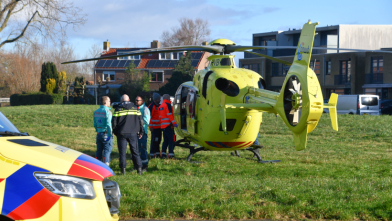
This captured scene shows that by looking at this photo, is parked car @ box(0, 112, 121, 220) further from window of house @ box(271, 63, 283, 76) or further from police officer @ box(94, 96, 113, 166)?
window of house @ box(271, 63, 283, 76)

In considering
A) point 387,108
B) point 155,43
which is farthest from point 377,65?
point 155,43

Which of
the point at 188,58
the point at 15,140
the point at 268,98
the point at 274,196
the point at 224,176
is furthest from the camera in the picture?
the point at 188,58

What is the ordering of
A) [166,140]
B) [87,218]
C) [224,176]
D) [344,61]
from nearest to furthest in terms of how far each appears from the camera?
1. [87,218]
2. [224,176]
3. [166,140]
4. [344,61]

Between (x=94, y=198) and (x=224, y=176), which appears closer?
(x=94, y=198)

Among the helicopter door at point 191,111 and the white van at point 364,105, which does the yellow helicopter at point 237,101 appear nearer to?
the helicopter door at point 191,111

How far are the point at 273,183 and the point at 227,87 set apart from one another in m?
2.89

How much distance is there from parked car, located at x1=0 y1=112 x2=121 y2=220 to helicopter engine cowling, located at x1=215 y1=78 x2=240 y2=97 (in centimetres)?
606

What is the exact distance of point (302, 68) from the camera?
6.60m

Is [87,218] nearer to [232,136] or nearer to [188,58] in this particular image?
[232,136]

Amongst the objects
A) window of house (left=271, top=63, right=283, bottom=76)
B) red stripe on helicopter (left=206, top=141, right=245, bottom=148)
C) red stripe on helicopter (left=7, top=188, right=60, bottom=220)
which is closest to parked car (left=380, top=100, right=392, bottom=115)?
window of house (left=271, top=63, right=283, bottom=76)

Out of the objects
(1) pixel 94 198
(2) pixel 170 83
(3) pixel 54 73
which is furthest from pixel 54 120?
(3) pixel 54 73

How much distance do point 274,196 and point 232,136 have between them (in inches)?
133

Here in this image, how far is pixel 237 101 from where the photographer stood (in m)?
9.15

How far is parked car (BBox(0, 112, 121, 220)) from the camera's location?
3.07 metres
